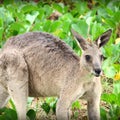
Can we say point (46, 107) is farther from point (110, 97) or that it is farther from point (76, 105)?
point (110, 97)

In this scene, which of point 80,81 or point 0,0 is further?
point 0,0

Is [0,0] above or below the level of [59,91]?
above

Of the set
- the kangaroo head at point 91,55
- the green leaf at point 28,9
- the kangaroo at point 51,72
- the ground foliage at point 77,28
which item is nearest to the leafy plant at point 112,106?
the ground foliage at point 77,28

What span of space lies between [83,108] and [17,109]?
973 millimetres

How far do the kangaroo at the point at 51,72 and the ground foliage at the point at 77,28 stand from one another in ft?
0.80

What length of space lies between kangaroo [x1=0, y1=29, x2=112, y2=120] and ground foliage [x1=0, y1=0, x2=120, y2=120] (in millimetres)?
243

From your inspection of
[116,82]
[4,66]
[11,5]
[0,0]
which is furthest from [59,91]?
[0,0]

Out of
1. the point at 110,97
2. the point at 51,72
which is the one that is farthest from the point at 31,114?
the point at 110,97

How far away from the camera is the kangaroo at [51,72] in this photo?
5.50 meters

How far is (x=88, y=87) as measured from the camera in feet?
18.1

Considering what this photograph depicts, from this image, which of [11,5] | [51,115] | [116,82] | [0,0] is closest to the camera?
[51,115]

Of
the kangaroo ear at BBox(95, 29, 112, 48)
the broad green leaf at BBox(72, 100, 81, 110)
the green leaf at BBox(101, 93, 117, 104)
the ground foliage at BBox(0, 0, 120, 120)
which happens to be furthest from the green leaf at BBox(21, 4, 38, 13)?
the kangaroo ear at BBox(95, 29, 112, 48)

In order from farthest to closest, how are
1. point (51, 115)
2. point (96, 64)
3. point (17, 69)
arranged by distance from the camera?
point (51, 115) < point (17, 69) < point (96, 64)

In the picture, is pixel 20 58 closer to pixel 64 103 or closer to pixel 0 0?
pixel 64 103
